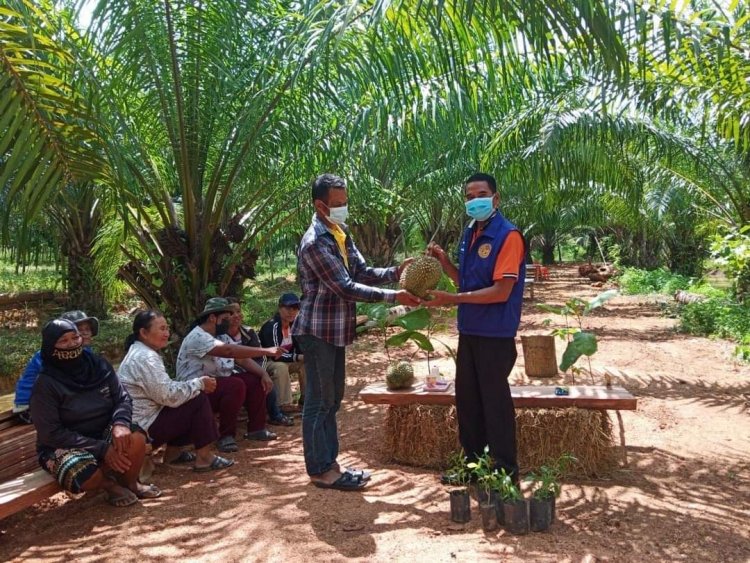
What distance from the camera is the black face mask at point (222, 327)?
5098 millimetres

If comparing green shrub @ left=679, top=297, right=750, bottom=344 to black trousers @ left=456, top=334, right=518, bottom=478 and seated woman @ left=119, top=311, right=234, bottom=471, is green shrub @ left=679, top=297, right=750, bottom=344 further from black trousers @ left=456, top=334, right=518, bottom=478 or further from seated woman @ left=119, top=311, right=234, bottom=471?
seated woman @ left=119, top=311, right=234, bottom=471

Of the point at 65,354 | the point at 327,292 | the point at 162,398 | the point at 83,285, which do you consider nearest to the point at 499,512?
the point at 327,292

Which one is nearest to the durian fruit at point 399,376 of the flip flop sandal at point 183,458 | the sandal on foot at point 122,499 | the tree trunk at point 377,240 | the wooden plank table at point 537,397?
the wooden plank table at point 537,397

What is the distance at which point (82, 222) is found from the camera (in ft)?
39.1

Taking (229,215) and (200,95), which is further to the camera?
(229,215)

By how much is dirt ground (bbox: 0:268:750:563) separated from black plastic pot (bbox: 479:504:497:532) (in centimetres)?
5

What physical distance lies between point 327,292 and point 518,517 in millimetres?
1554

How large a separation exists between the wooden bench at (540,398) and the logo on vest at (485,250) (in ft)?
3.85

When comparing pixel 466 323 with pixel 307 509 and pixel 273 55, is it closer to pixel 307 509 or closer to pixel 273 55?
pixel 307 509

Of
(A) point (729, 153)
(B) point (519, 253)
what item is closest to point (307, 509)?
(B) point (519, 253)

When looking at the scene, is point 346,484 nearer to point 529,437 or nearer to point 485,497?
point 485,497

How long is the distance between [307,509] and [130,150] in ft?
12.5

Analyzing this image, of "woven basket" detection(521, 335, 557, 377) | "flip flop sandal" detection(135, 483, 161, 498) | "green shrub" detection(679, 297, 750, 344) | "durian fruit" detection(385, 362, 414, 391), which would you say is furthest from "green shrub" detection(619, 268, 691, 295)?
"flip flop sandal" detection(135, 483, 161, 498)

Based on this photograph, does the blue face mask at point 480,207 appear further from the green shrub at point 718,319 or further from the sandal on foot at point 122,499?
the green shrub at point 718,319
